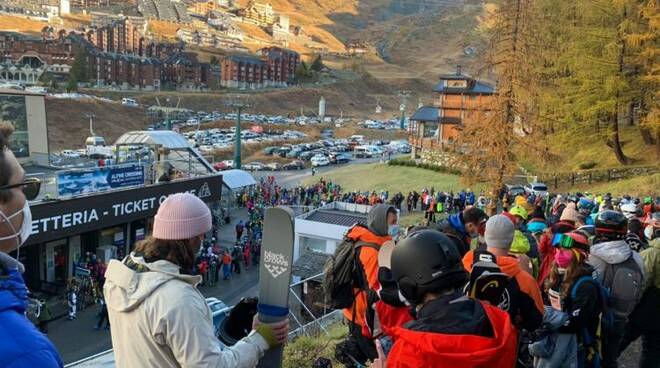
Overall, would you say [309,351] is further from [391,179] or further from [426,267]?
[391,179]

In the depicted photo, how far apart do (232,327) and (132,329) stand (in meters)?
0.81

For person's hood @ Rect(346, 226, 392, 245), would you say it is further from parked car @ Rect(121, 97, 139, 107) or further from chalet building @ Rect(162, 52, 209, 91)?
chalet building @ Rect(162, 52, 209, 91)

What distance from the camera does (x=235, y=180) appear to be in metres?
32.6

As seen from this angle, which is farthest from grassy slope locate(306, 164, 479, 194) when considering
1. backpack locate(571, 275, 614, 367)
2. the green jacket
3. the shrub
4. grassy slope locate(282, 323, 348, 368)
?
backpack locate(571, 275, 614, 367)

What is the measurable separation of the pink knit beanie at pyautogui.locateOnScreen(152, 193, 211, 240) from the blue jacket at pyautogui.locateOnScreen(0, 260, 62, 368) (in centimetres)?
93

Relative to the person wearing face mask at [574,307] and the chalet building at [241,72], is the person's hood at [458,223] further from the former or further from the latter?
the chalet building at [241,72]

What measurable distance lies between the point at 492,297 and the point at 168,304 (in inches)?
88.8

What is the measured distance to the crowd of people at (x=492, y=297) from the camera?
103 inches

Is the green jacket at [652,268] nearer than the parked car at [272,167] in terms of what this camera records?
Yes

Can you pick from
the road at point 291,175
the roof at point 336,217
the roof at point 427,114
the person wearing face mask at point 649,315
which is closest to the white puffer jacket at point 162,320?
the person wearing face mask at point 649,315

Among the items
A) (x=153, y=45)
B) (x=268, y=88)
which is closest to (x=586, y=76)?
(x=268, y=88)

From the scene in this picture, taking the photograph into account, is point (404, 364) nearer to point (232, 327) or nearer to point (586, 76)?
point (232, 327)

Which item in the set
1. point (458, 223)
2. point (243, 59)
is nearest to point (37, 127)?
point (458, 223)

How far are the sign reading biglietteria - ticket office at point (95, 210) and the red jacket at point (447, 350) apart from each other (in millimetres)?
17542
